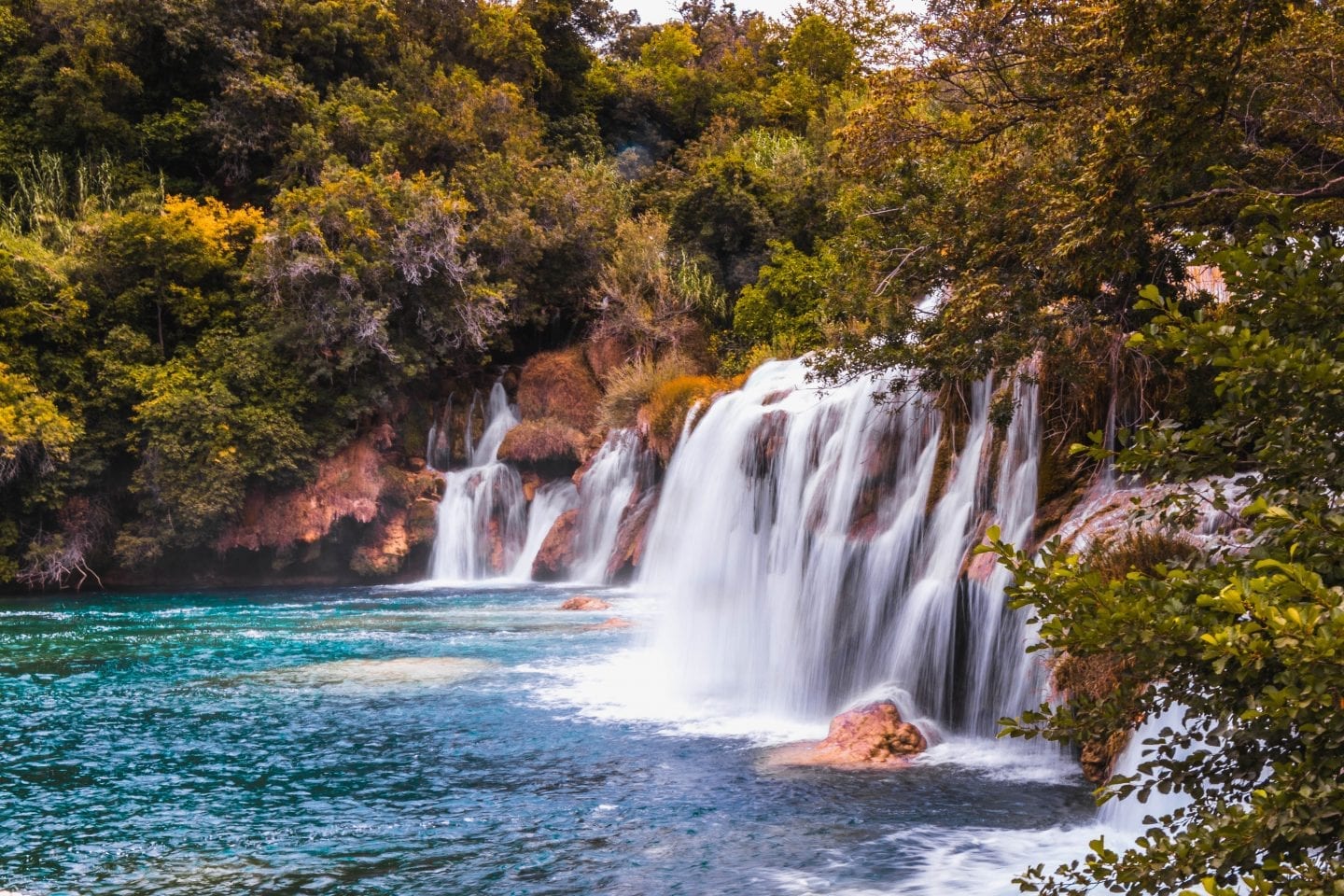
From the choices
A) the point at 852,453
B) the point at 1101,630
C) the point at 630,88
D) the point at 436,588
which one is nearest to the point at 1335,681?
the point at 1101,630

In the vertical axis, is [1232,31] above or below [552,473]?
above

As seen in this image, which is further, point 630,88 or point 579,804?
point 630,88

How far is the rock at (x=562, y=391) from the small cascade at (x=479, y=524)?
84.8 inches

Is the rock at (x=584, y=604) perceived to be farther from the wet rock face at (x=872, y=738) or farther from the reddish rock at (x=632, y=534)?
the wet rock face at (x=872, y=738)

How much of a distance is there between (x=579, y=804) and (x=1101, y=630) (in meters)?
6.74

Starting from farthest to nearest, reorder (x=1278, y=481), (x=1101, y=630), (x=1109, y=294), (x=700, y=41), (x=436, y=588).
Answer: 1. (x=700, y=41)
2. (x=436, y=588)
3. (x=1109, y=294)
4. (x=1278, y=481)
5. (x=1101, y=630)

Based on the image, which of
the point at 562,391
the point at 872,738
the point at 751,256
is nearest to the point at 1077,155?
the point at 872,738

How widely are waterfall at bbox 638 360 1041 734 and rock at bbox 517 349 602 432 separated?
12795mm

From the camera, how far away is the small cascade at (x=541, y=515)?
2912cm

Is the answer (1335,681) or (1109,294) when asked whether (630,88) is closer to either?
(1109,294)

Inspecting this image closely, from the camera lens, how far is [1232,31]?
7.71 meters

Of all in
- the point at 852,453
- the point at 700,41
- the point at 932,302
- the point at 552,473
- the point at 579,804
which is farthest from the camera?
the point at 700,41

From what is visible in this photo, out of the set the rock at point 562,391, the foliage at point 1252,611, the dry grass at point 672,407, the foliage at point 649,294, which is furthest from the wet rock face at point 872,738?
the rock at point 562,391

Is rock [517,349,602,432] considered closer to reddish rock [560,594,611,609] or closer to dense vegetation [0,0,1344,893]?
dense vegetation [0,0,1344,893]
